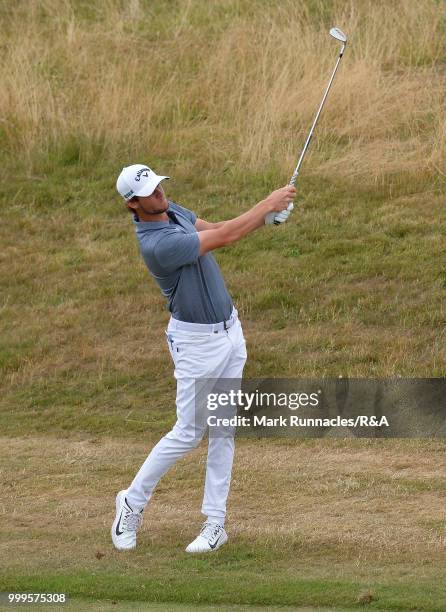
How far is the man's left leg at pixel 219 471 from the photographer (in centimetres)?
756

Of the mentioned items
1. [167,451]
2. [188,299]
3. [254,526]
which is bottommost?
[254,526]

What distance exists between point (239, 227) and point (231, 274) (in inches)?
248

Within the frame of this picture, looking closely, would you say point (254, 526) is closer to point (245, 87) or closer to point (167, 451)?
point (167, 451)

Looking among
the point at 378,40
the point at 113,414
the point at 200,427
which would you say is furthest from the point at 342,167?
the point at 200,427

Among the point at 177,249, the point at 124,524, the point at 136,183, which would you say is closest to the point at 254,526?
the point at 124,524

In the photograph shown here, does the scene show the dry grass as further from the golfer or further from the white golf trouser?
the golfer

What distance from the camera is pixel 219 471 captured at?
7.64 m

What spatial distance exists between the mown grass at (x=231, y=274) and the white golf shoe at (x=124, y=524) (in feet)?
0.22

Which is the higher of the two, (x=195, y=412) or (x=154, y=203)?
(x=154, y=203)

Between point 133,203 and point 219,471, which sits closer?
point 133,203

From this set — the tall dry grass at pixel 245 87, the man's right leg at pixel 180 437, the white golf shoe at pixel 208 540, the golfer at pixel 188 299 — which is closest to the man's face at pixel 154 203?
the golfer at pixel 188 299

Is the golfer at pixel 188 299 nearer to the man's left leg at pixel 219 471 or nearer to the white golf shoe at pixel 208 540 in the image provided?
the man's left leg at pixel 219 471

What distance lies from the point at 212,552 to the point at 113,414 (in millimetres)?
3863

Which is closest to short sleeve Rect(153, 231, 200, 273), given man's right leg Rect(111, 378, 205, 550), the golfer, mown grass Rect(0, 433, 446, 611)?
the golfer
